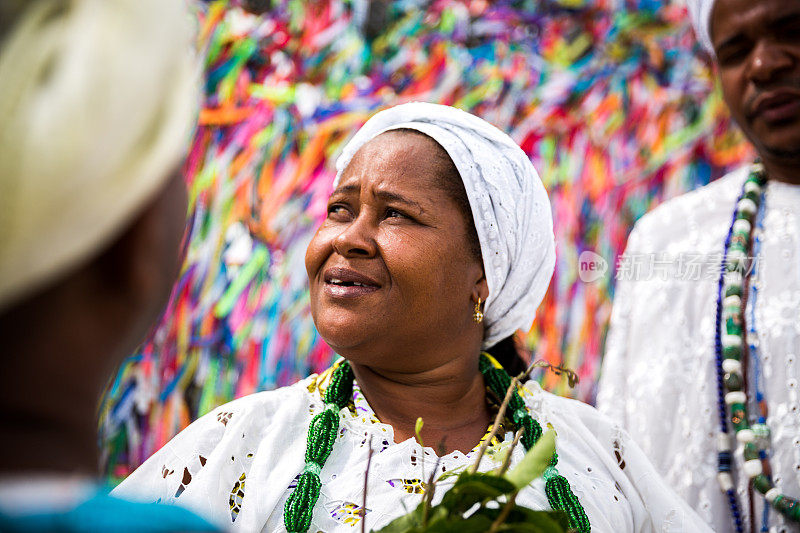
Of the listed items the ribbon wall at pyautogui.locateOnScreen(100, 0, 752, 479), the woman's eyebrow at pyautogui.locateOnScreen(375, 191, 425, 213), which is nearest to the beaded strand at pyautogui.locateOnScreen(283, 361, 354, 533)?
the woman's eyebrow at pyautogui.locateOnScreen(375, 191, 425, 213)

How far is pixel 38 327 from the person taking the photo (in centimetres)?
92

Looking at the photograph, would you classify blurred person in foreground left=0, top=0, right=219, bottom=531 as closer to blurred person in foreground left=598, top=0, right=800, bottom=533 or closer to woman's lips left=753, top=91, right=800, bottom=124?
blurred person in foreground left=598, top=0, right=800, bottom=533

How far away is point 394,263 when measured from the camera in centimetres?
226

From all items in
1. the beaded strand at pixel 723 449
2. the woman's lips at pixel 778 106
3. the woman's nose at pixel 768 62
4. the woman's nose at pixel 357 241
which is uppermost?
the woman's nose at pixel 768 62

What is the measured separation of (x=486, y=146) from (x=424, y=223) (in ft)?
1.24

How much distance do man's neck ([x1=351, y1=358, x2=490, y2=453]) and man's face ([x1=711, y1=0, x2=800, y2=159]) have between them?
5.13 feet

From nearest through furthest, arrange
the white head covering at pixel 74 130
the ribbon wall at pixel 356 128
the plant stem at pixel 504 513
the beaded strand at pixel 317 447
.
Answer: the white head covering at pixel 74 130 → the plant stem at pixel 504 513 → the beaded strand at pixel 317 447 → the ribbon wall at pixel 356 128

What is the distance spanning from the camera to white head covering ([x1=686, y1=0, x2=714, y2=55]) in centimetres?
321

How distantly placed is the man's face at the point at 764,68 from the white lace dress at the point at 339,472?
139 centimetres

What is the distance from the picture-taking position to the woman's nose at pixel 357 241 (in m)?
2.28

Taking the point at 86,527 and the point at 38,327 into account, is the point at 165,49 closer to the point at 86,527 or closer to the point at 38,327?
the point at 38,327

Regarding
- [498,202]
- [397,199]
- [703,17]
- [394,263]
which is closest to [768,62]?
[703,17]

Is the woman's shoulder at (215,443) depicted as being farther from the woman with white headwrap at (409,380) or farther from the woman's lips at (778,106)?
the woman's lips at (778,106)

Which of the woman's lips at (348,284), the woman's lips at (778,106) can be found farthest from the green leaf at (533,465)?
the woman's lips at (778,106)
